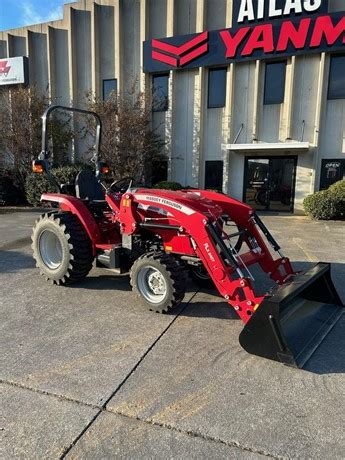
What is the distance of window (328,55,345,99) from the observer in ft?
39.3

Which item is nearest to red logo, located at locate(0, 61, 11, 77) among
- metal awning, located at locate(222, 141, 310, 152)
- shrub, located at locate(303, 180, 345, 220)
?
metal awning, located at locate(222, 141, 310, 152)

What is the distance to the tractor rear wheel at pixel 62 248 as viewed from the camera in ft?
14.8

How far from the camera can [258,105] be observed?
12.7 m

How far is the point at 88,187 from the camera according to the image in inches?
204

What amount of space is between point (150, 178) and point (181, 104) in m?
3.15

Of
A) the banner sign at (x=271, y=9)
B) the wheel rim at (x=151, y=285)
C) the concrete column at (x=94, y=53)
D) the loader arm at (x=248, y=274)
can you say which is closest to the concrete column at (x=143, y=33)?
the concrete column at (x=94, y=53)

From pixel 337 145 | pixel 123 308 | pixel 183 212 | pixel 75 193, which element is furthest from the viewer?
pixel 337 145

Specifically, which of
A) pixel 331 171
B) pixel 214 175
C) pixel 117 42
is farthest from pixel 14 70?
pixel 331 171

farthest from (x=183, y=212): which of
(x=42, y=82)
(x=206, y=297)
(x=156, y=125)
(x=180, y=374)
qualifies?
(x=42, y=82)

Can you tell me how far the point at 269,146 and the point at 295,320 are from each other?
9.63 m

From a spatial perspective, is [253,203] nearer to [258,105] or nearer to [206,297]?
[258,105]

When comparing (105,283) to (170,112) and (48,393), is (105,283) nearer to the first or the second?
(48,393)

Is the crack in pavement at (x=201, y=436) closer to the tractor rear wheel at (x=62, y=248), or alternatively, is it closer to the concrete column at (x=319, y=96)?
the tractor rear wheel at (x=62, y=248)

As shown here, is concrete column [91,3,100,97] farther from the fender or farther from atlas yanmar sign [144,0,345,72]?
the fender
